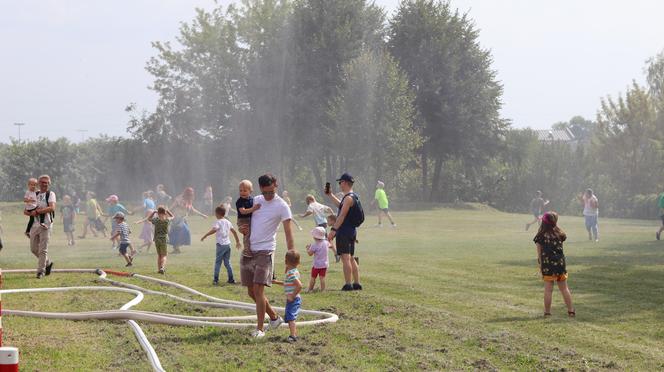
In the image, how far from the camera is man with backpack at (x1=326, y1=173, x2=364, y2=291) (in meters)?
16.7

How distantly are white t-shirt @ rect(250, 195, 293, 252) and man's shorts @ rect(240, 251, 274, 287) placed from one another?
88mm

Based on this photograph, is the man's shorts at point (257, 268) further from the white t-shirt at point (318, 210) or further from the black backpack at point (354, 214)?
the white t-shirt at point (318, 210)

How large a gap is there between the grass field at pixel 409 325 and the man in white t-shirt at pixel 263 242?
525 millimetres

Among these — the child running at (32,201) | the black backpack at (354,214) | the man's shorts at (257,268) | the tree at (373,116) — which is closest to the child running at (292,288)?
the man's shorts at (257,268)

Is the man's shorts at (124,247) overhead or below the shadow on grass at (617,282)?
overhead

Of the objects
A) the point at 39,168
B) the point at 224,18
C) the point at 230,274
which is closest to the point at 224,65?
the point at 224,18

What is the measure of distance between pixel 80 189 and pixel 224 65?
61.1ft

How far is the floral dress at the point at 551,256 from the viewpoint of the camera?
14.2 m

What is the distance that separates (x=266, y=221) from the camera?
1200cm

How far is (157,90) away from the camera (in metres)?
74.5

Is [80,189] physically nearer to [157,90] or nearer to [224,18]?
[157,90]

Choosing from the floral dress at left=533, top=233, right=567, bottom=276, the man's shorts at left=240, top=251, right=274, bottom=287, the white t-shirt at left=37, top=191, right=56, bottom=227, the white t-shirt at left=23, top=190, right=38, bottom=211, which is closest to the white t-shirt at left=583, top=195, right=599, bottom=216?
the floral dress at left=533, top=233, right=567, bottom=276

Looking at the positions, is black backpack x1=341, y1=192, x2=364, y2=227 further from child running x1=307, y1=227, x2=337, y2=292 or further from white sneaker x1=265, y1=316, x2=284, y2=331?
white sneaker x1=265, y1=316, x2=284, y2=331

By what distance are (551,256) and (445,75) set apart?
54794 mm
